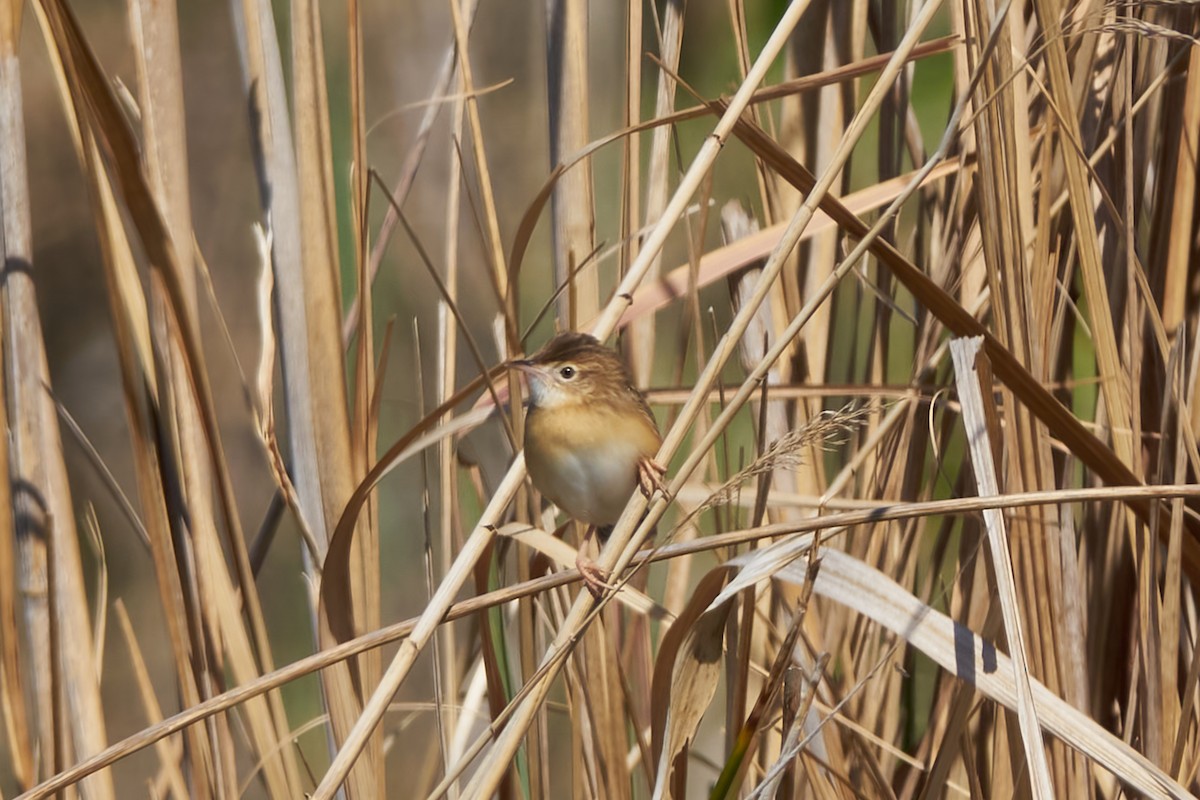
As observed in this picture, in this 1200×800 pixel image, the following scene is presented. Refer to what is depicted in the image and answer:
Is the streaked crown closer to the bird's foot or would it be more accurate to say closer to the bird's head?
the bird's head

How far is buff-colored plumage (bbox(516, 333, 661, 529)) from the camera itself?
1389 millimetres

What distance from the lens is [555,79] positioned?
125 cm

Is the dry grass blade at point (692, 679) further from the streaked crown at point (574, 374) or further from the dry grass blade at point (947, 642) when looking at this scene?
the streaked crown at point (574, 374)

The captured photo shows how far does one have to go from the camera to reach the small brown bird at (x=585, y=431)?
54.6 inches

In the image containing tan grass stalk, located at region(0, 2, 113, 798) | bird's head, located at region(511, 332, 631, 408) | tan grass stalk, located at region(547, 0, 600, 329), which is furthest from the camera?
bird's head, located at region(511, 332, 631, 408)

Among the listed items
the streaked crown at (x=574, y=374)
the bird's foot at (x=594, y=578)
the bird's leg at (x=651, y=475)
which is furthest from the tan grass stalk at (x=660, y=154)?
the bird's foot at (x=594, y=578)

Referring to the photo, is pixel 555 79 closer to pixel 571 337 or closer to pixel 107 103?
pixel 571 337

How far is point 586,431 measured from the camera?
1485 mm

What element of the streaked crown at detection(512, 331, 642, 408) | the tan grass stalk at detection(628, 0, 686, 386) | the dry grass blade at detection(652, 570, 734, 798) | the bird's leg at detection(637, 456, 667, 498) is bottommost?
the dry grass blade at detection(652, 570, 734, 798)

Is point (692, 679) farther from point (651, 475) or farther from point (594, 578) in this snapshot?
point (651, 475)

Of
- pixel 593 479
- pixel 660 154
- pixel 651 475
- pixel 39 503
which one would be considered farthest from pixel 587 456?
pixel 39 503

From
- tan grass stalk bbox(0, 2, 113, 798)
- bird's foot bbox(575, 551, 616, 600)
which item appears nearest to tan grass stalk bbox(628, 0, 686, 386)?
bird's foot bbox(575, 551, 616, 600)

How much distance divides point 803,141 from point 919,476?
43 centimetres

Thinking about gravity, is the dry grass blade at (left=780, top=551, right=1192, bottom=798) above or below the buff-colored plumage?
below
